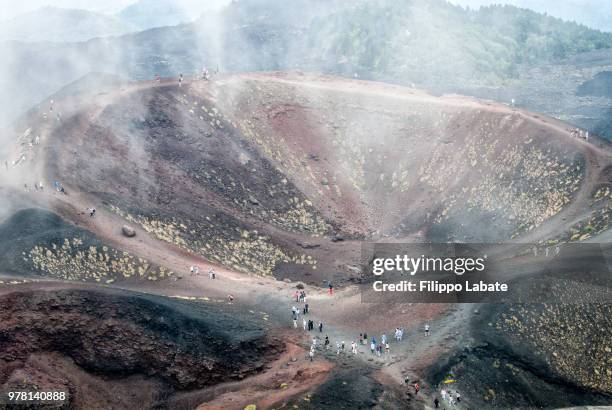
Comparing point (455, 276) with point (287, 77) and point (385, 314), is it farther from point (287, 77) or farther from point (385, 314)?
point (287, 77)

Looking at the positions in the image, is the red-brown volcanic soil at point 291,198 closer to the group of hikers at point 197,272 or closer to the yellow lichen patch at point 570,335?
the group of hikers at point 197,272

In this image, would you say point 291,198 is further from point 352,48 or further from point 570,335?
point 352,48

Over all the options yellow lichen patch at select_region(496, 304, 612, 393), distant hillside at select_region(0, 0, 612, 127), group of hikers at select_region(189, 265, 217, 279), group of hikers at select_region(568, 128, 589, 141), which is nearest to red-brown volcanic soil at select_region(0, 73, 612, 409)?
group of hikers at select_region(189, 265, 217, 279)

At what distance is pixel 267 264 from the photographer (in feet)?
188

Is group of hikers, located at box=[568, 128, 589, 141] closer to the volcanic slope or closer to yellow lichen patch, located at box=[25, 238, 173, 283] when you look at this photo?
the volcanic slope

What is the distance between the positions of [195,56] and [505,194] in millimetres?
111058

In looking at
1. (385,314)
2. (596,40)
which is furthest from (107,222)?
(596,40)
